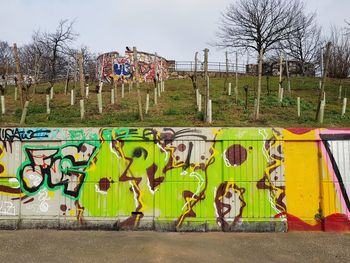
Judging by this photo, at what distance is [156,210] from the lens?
7.82 meters

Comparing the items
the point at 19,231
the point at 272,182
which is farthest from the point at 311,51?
the point at 19,231

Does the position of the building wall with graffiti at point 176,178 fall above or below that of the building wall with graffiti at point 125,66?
below

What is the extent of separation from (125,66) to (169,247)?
84.8 feet

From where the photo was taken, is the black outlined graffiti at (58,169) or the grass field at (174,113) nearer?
the black outlined graffiti at (58,169)

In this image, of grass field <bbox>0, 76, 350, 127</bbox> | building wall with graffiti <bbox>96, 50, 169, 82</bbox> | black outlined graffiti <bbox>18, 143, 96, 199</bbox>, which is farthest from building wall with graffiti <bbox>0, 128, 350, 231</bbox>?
building wall with graffiti <bbox>96, 50, 169, 82</bbox>

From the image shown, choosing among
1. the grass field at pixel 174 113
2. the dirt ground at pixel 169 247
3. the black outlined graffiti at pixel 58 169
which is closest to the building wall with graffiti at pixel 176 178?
the black outlined graffiti at pixel 58 169

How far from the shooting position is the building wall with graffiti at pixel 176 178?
7.71 m

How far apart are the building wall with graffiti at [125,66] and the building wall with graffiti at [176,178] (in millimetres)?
22148

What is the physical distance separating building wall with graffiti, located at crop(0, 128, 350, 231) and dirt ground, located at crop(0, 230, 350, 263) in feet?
1.24

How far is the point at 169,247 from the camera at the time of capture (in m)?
6.67

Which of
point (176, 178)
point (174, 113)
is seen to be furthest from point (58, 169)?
point (174, 113)

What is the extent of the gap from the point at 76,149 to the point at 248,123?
6.03 meters

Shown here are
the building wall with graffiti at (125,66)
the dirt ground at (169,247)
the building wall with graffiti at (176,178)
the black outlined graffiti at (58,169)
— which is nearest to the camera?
the dirt ground at (169,247)

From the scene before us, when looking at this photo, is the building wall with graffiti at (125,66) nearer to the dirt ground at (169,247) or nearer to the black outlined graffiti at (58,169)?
the black outlined graffiti at (58,169)
